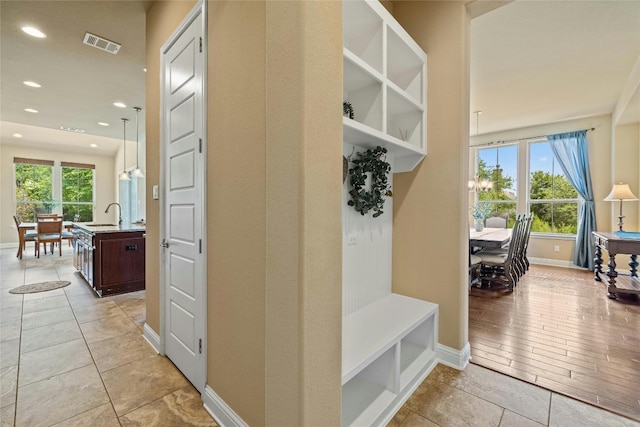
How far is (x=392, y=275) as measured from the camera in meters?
2.52

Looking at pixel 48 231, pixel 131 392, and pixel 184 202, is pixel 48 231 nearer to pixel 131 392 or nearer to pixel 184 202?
pixel 131 392

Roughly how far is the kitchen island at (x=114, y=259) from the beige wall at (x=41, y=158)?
231 inches

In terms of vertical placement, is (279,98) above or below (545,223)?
above

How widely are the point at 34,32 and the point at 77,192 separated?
7557mm

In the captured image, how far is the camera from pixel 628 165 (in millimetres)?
4785

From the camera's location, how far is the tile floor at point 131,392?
5.25 ft

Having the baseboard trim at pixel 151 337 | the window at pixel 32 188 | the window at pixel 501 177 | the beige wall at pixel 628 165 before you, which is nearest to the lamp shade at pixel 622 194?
the beige wall at pixel 628 165

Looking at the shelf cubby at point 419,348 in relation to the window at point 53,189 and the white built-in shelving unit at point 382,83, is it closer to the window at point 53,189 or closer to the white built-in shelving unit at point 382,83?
the white built-in shelving unit at point 382,83

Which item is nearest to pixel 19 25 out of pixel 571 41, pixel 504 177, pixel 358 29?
pixel 358 29

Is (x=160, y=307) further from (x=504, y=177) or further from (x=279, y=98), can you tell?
(x=504, y=177)

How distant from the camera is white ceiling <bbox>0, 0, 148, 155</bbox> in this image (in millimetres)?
2568

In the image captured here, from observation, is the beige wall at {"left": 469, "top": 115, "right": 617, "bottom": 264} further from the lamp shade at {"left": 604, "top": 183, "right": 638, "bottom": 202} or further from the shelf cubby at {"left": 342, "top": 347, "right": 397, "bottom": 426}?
the shelf cubby at {"left": 342, "top": 347, "right": 397, "bottom": 426}

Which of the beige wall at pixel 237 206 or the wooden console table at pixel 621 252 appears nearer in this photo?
the beige wall at pixel 237 206

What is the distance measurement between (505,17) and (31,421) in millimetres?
4651
